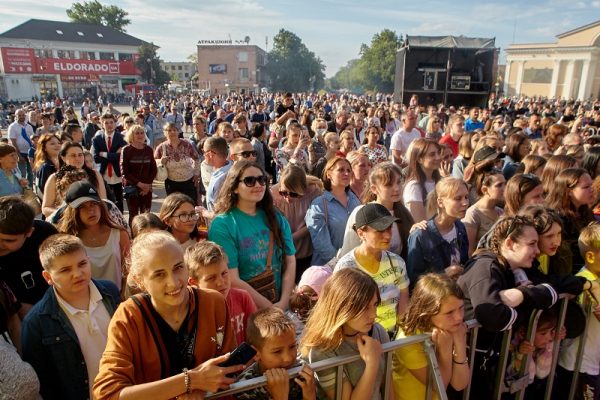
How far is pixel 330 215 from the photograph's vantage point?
12.7 feet

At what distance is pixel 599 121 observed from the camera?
12961mm

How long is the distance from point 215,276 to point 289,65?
274 feet

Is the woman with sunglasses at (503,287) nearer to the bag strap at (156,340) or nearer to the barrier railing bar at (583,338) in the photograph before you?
the barrier railing bar at (583,338)

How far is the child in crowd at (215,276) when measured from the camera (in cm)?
235

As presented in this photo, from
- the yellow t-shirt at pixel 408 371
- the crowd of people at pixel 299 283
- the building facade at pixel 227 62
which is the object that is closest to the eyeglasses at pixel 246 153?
the crowd of people at pixel 299 283

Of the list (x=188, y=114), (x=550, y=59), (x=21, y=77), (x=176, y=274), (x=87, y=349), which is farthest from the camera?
(x=550, y=59)

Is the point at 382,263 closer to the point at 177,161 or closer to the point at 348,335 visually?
the point at 348,335

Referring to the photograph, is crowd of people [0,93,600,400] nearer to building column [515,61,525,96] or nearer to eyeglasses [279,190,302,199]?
eyeglasses [279,190,302,199]

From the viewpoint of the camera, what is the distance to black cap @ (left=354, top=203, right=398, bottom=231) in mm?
2652

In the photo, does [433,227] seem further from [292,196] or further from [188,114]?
[188,114]

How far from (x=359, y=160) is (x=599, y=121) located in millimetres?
12530

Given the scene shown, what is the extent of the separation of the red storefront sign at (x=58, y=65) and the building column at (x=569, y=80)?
63.2m

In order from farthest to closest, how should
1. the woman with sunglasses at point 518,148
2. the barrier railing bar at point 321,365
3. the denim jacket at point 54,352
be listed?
the woman with sunglasses at point 518,148
the denim jacket at point 54,352
the barrier railing bar at point 321,365

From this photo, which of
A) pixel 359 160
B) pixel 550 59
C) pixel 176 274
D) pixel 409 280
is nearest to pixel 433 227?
pixel 409 280
